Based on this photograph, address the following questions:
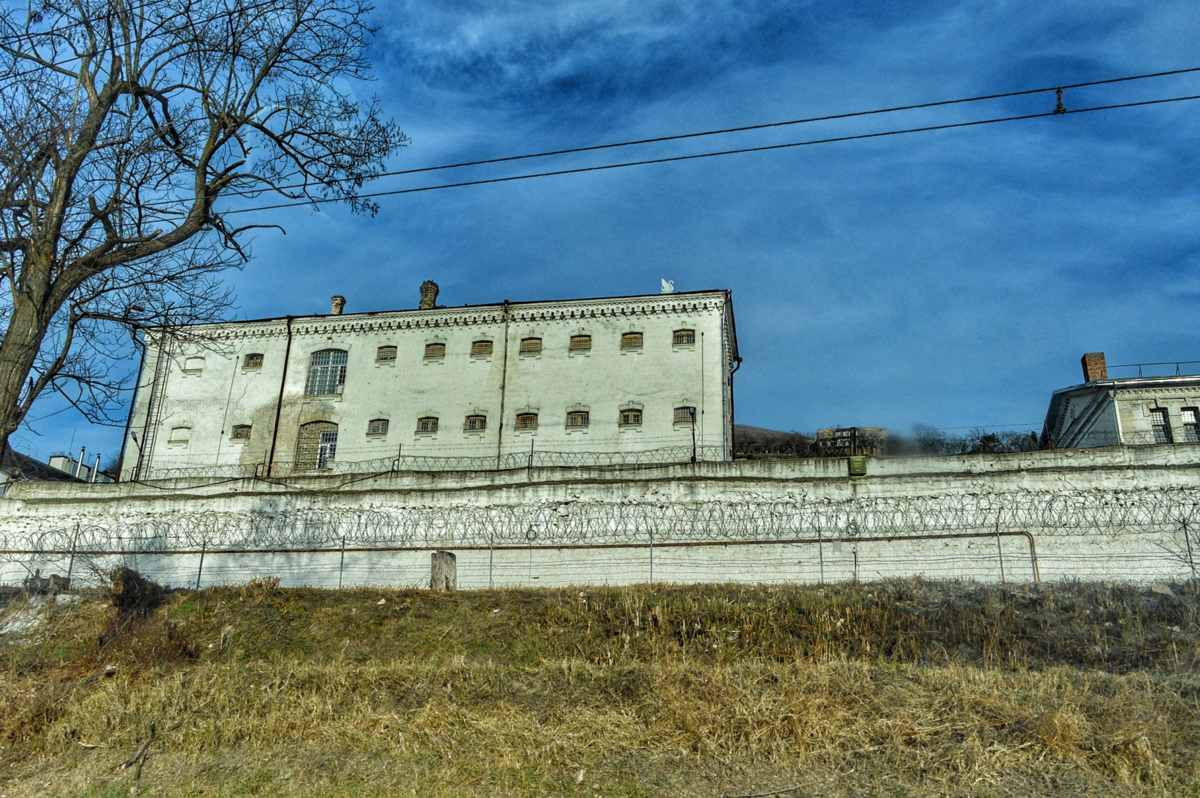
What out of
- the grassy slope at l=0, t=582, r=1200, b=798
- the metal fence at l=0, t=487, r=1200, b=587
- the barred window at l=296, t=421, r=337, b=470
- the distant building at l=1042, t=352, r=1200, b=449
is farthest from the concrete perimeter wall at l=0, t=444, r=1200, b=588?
the distant building at l=1042, t=352, r=1200, b=449

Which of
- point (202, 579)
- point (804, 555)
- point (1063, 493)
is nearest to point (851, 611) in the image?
point (804, 555)

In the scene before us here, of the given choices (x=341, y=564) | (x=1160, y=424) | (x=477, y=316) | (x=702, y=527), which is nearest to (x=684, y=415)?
(x=477, y=316)

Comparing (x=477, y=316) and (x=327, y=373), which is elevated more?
(x=477, y=316)

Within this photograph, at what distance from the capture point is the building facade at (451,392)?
30.0 m

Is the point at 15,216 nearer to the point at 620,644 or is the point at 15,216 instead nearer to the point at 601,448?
the point at 620,644

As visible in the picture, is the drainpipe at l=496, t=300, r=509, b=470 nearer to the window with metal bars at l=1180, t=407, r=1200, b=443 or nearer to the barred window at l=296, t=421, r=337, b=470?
the barred window at l=296, t=421, r=337, b=470

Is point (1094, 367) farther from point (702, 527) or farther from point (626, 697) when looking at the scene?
point (626, 697)

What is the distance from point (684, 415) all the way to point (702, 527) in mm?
11674

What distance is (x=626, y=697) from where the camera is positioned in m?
9.20

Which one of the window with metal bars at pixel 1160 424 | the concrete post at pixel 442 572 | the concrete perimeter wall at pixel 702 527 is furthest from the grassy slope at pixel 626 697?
the window with metal bars at pixel 1160 424

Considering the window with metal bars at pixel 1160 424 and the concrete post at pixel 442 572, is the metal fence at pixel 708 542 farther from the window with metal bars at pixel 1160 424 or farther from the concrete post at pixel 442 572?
the window with metal bars at pixel 1160 424

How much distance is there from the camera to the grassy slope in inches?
302

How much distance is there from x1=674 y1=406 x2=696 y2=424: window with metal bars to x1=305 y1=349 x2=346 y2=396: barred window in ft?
42.3

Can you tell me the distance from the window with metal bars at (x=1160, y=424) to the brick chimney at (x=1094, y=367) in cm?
267
